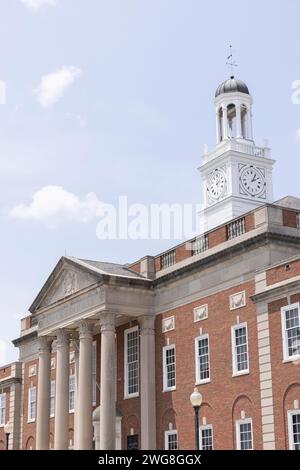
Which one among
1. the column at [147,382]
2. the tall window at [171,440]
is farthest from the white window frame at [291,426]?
the column at [147,382]

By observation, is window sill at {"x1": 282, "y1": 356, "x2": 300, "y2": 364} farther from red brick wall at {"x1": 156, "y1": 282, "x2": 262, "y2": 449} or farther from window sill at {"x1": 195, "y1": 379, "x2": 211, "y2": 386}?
window sill at {"x1": 195, "y1": 379, "x2": 211, "y2": 386}

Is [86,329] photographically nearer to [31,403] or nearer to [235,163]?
[31,403]

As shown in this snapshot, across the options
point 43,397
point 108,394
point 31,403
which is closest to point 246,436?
point 108,394

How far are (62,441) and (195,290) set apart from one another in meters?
12.0

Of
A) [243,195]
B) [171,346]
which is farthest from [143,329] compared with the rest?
[243,195]

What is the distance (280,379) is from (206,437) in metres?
6.12

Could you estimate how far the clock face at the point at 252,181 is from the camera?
242 ft

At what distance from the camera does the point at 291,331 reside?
31.4m

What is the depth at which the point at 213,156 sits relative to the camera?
247 feet

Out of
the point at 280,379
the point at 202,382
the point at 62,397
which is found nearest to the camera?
the point at 280,379

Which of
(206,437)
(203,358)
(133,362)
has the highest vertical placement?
(133,362)

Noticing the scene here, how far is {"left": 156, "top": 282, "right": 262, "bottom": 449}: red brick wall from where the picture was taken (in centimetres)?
3375

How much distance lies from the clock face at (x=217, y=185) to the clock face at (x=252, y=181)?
5.99 ft
